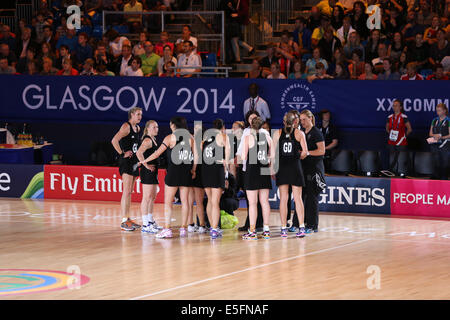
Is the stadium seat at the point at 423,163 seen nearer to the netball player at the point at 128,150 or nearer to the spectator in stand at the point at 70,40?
the netball player at the point at 128,150

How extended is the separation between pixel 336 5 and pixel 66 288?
12169 mm

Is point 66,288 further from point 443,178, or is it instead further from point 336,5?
point 336,5

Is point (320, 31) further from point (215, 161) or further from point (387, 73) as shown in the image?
point (215, 161)

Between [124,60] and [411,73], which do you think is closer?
[411,73]

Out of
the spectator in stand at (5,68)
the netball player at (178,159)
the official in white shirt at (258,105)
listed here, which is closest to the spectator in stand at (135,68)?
the official in white shirt at (258,105)

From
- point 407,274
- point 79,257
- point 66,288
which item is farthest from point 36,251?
point 407,274

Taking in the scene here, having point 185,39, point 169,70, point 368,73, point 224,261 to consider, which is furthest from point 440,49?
point 224,261

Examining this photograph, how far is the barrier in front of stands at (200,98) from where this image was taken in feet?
58.0

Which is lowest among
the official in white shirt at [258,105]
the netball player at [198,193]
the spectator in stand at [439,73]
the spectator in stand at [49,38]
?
the netball player at [198,193]

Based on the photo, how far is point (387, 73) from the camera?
1797 cm

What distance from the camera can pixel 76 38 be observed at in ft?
68.8

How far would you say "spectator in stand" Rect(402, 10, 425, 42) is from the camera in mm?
18766

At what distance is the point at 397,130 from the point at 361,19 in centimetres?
328

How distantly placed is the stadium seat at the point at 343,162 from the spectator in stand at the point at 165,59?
4400mm
